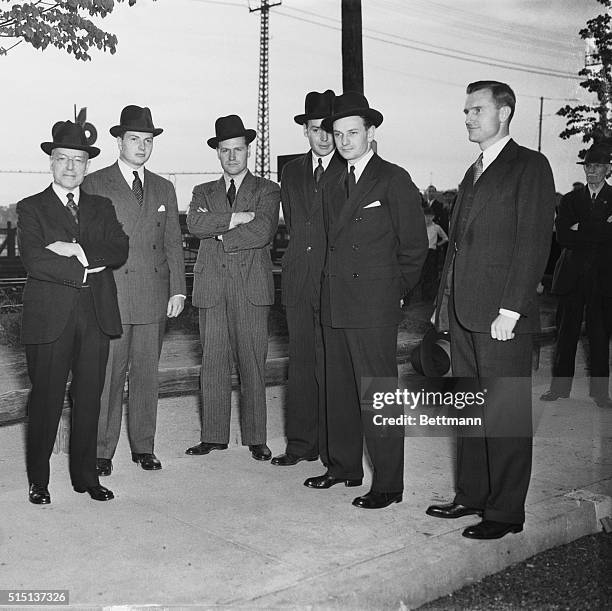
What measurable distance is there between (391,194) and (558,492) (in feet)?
5.21

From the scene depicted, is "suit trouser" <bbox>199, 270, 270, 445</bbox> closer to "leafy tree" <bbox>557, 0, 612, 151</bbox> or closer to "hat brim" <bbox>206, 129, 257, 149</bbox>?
"hat brim" <bbox>206, 129, 257, 149</bbox>

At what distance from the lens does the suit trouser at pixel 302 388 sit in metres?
5.02

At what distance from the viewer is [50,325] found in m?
4.21

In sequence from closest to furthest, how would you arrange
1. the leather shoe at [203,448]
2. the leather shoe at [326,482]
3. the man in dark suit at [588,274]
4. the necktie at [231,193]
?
the leather shoe at [326,482] < the leather shoe at [203,448] < the necktie at [231,193] < the man in dark suit at [588,274]

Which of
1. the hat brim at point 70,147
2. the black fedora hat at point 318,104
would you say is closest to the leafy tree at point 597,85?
the black fedora hat at point 318,104

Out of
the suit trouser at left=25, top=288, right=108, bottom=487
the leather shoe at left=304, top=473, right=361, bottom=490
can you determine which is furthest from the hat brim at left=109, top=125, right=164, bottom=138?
the leather shoe at left=304, top=473, right=361, bottom=490

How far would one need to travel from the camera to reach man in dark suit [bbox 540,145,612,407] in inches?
265

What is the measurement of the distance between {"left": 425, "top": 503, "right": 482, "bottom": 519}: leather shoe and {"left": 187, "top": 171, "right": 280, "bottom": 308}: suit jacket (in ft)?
5.17

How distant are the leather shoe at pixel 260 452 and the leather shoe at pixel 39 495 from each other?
1.21 meters

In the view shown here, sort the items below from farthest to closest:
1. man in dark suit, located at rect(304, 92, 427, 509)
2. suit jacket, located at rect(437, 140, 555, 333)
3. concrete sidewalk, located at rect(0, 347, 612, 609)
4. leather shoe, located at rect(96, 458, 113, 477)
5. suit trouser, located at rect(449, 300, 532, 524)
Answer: leather shoe, located at rect(96, 458, 113, 477)
man in dark suit, located at rect(304, 92, 427, 509)
suit trouser, located at rect(449, 300, 532, 524)
suit jacket, located at rect(437, 140, 555, 333)
concrete sidewalk, located at rect(0, 347, 612, 609)

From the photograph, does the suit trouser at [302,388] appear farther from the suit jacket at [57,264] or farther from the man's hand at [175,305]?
the suit jacket at [57,264]

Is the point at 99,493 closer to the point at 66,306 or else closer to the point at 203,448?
the point at 66,306

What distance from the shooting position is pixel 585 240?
22.3 feet

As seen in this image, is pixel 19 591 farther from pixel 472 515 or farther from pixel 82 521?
pixel 472 515
